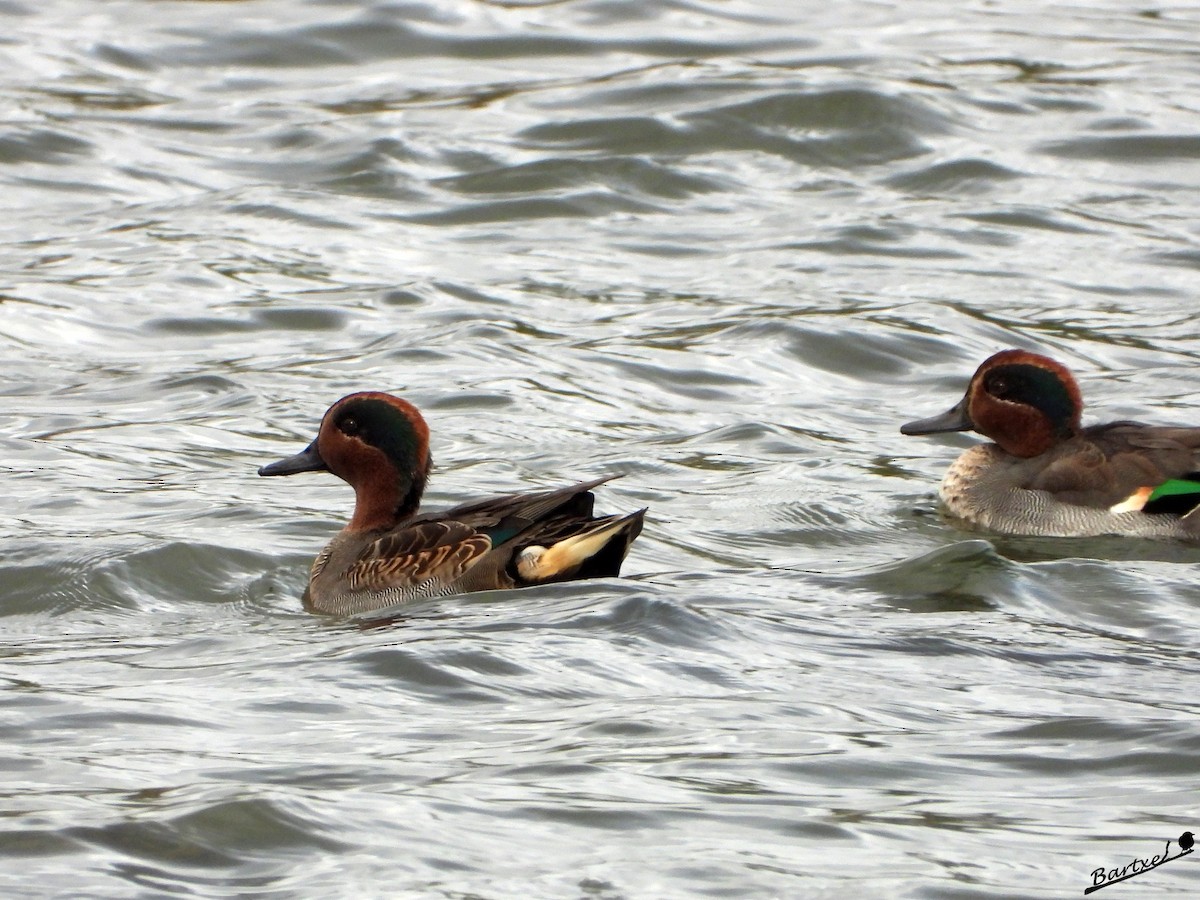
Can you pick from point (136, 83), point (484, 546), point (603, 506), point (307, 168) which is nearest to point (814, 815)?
point (484, 546)

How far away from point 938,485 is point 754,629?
3.21 m

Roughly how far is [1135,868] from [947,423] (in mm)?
5352

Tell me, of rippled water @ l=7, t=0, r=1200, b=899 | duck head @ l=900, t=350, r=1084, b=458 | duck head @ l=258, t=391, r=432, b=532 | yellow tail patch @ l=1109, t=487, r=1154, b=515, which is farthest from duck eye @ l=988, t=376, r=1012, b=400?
duck head @ l=258, t=391, r=432, b=532

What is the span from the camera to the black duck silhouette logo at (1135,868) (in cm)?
491

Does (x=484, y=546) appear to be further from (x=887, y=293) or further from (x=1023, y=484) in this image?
(x=887, y=293)

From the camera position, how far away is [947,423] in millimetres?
10195

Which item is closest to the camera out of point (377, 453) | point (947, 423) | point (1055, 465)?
point (377, 453)

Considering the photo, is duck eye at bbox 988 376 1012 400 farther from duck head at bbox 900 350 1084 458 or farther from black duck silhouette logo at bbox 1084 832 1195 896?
black duck silhouette logo at bbox 1084 832 1195 896

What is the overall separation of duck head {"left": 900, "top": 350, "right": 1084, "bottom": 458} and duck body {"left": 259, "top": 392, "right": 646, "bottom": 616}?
2624mm

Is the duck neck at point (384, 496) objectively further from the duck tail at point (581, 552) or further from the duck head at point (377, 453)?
the duck tail at point (581, 552)

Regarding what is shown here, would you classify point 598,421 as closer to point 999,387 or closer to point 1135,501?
point 999,387

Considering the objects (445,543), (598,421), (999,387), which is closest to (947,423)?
(999,387)

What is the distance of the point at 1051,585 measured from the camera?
27.0 feet

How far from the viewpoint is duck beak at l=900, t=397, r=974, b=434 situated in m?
10.1
